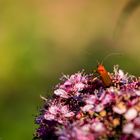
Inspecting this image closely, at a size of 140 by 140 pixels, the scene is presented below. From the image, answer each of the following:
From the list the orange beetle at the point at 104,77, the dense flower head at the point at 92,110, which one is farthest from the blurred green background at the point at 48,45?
the dense flower head at the point at 92,110

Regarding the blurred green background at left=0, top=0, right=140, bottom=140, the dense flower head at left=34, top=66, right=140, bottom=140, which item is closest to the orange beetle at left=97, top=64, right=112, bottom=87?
the dense flower head at left=34, top=66, right=140, bottom=140

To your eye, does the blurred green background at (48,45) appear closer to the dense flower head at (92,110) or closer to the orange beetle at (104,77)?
the orange beetle at (104,77)

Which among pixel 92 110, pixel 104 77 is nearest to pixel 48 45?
pixel 104 77

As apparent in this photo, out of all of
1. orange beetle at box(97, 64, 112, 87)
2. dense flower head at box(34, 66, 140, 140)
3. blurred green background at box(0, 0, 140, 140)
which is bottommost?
dense flower head at box(34, 66, 140, 140)

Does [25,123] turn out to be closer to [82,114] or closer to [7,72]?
[7,72]

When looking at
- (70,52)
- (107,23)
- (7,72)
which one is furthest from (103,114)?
(107,23)

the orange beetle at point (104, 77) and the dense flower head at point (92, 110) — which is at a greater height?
the orange beetle at point (104, 77)

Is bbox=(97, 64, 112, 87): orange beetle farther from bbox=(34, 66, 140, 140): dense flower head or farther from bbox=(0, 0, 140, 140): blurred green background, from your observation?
bbox=(0, 0, 140, 140): blurred green background
